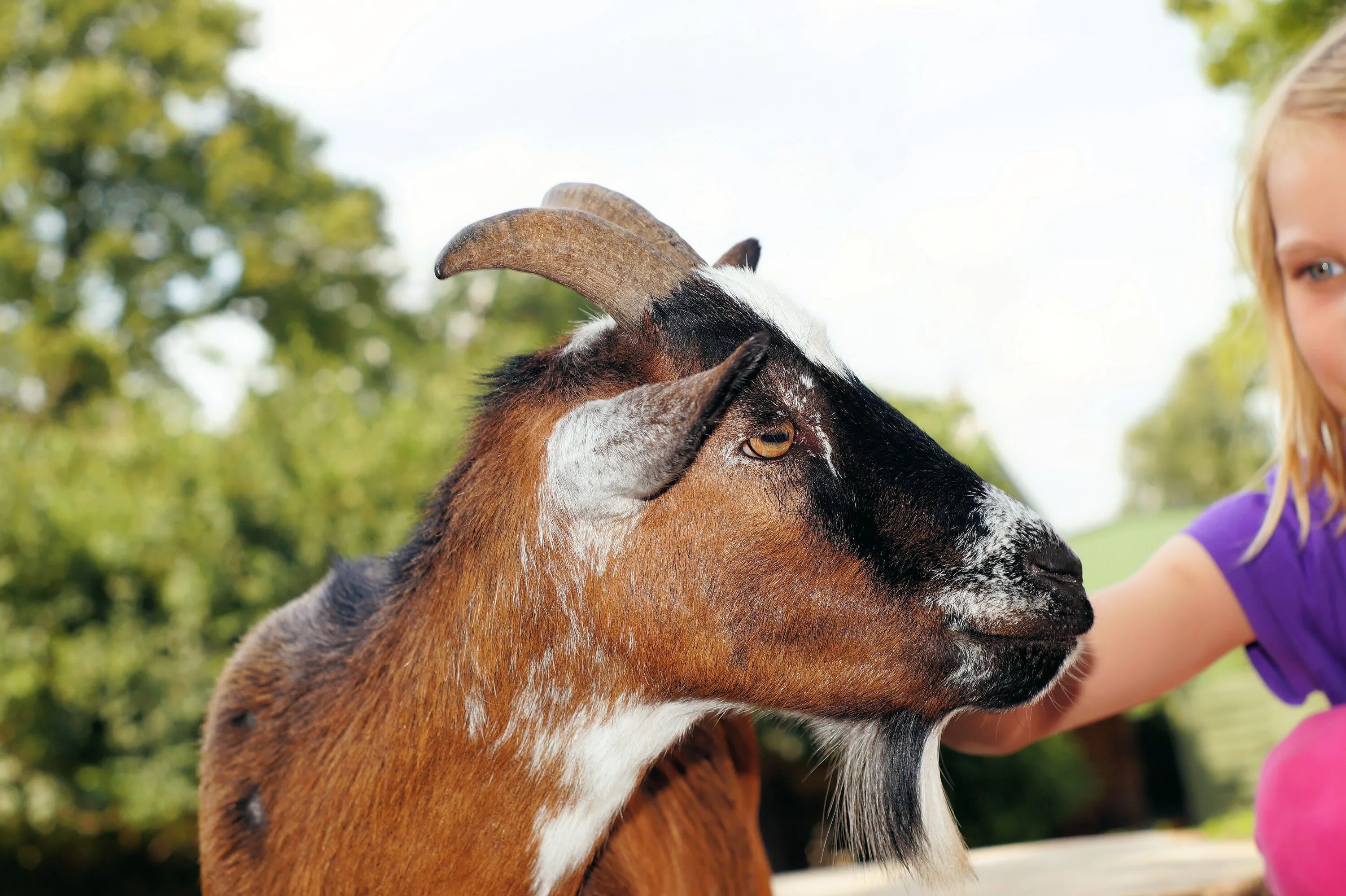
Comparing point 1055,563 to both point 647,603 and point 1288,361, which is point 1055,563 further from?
point 1288,361

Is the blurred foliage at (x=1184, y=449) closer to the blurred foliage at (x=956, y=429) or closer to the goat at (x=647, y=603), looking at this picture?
the blurred foliage at (x=956, y=429)

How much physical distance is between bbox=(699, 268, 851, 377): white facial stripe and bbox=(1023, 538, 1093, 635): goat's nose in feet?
1.48

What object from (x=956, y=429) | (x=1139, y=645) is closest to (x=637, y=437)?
(x=1139, y=645)

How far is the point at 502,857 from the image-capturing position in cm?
190

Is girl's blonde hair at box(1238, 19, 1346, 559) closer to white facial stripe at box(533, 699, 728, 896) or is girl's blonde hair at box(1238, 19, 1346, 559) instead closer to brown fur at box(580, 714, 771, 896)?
brown fur at box(580, 714, 771, 896)

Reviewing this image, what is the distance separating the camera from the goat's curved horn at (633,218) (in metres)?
2.12

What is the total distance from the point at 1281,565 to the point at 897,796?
3.51 ft

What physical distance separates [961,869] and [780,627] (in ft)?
2.15

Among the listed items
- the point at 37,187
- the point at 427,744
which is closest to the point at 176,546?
the point at 427,744

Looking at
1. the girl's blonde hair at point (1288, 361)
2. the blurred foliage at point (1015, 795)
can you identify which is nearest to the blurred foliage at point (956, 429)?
the blurred foliage at point (1015, 795)

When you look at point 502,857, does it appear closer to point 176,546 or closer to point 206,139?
point 176,546

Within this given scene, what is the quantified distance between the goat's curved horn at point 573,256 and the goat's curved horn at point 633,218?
76 mm

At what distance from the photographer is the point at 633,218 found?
2188mm

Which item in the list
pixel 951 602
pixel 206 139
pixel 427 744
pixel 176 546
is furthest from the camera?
pixel 206 139
